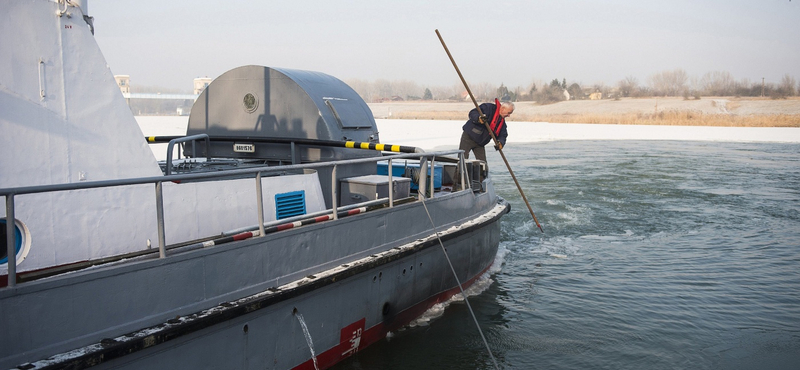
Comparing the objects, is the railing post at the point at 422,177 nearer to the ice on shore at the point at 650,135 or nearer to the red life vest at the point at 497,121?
the red life vest at the point at 497,121

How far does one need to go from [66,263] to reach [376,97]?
11604cm

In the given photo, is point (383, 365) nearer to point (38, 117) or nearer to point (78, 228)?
point (78, 228)

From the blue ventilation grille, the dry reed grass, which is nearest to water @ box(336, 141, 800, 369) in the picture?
the blue ventilation grille

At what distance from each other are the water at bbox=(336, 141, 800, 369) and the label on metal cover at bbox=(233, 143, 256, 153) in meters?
3.22

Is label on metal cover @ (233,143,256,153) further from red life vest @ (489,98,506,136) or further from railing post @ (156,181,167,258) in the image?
railing post @ (156,181,167,258)

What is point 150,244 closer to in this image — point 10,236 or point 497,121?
point 10,236

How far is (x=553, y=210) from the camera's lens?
14.6 meters

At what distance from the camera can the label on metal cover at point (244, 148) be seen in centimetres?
811

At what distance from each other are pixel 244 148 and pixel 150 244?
3.76 m

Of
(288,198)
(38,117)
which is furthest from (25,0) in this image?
(288,198)

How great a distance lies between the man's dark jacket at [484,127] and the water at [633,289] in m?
2.19

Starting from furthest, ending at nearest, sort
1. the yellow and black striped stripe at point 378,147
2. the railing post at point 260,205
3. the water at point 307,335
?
the yellow and black striped stripe at point 378,147 → the water at point 307,335 → the railing post at point 260,205

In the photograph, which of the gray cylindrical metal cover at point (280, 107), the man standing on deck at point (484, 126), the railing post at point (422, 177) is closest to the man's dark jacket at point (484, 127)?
the man standing on deck at point (484, 126)

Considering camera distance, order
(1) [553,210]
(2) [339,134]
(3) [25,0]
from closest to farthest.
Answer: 1. (3) [25,0]
2. (2) [339,134]
3. (1) [553,210]
